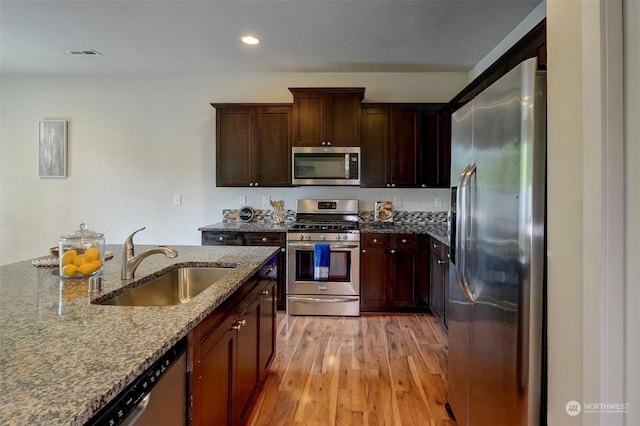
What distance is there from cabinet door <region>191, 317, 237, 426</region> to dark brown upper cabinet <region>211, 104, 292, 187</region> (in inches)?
103

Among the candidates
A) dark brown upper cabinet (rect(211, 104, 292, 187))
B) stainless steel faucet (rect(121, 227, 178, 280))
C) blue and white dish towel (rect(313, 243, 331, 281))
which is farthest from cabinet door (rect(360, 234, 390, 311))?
stainless steel faucet (rect(121, 227, 178, 280))

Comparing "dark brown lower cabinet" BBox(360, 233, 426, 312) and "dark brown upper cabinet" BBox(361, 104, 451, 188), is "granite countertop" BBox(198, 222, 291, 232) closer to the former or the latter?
"dark brown lower cabinet" BBox(360, 233, 426, 312)

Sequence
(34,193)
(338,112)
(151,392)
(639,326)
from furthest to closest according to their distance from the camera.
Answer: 1. (34,193)
2. (338,112)
3. (151,392)
4. (639,326)

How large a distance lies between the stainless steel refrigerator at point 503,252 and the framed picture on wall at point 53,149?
189 inches

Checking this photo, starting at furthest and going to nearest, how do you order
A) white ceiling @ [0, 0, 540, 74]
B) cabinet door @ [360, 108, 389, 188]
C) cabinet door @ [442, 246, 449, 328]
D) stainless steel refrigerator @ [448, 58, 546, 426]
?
cabinet door @ [360, 108, 389, 188] → cabinet door @ [442, 246, 449, 328] → white ceiling @ [0, 0, 540, 74] → stainless steel refrigerator @ [448, 58, 546, 426]

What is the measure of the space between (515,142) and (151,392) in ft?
4.58

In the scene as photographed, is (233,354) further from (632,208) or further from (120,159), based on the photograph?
(120,159)

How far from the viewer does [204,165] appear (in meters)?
4.29

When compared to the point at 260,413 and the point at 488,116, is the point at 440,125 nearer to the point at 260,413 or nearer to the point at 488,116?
the point at 488,116

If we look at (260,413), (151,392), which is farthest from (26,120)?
(151,392)

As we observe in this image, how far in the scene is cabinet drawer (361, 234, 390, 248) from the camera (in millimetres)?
3551

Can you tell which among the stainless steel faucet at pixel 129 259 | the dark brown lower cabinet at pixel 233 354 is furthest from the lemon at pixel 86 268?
the dark brown lower cabinet at pixel 233 354

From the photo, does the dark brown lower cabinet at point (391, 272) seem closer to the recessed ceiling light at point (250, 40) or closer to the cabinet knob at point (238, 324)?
the cabinet knob at point (238, 324)

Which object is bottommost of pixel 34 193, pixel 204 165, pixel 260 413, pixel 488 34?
pixel 260 413
